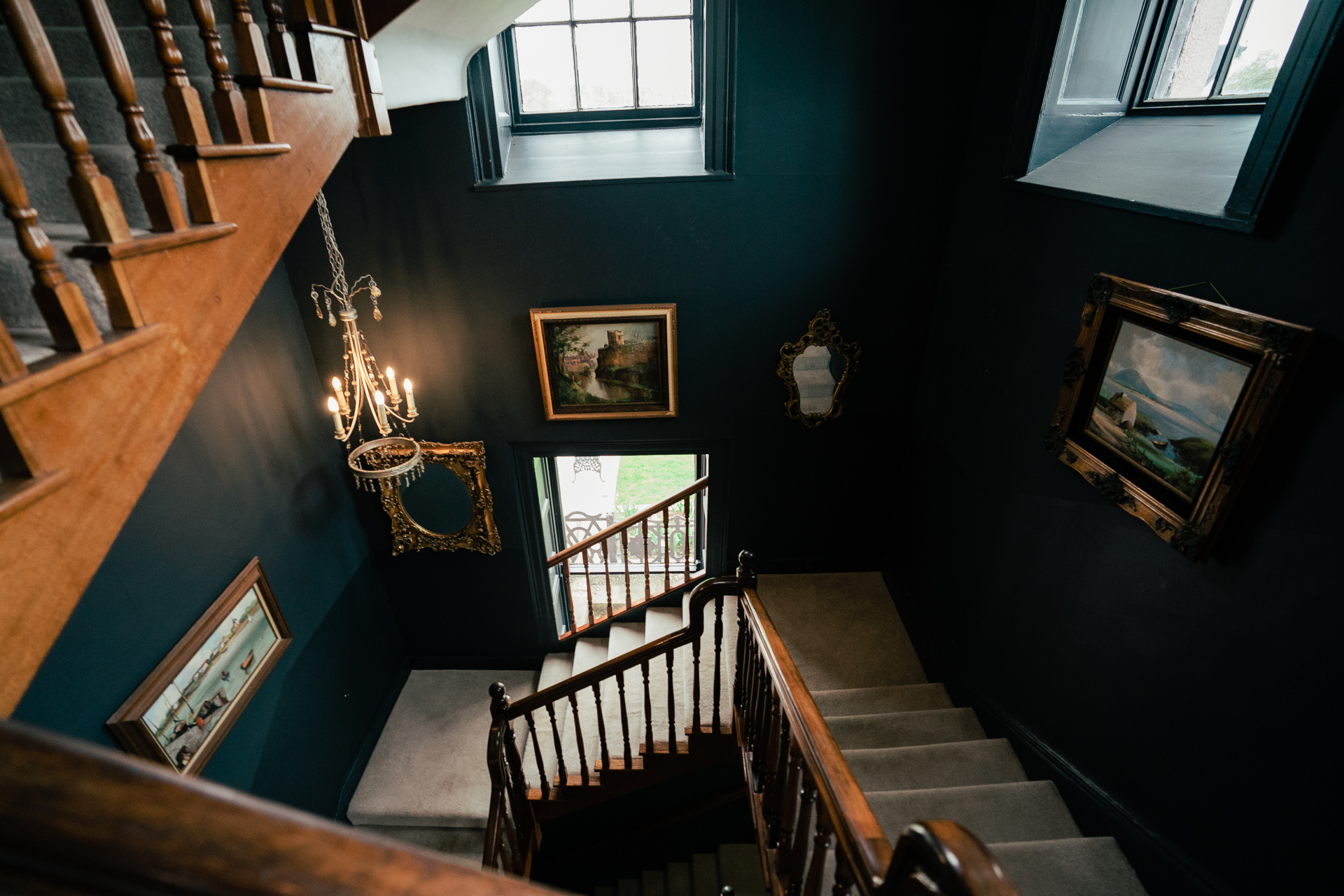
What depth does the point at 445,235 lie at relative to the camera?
11.0 ft

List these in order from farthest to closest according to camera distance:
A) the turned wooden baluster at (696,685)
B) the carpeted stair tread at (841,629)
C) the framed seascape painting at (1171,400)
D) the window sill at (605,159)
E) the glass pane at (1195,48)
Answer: the carpeted stair tread at (841,629) < the window sill at (605,159) < the turned wooden baluster at (696,685) < the glass pane at (1195,48) < the framed seascape painting at (1171,400)

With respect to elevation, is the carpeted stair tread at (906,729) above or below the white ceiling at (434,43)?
below

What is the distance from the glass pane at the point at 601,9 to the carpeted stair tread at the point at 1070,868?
159 inches

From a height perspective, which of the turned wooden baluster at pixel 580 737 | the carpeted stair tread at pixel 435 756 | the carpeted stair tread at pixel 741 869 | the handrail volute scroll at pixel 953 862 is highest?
the handrail volute scroll at pixel 953 862

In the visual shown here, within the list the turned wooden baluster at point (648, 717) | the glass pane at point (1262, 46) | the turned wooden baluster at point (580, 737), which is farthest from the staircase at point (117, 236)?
the glass pane at point (1262, 46)

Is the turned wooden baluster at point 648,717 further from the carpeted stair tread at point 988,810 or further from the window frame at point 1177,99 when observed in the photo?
the window frame at point 1177,99

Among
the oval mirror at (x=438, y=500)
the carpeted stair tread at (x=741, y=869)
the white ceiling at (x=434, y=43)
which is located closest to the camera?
the white ceiling at (x=434, y=43)

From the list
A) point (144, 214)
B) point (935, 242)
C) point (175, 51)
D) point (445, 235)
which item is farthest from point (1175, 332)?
point (445, 235)

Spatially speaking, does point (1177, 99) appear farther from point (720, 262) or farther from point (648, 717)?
point (648, 717)

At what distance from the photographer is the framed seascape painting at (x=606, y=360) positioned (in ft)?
11.5

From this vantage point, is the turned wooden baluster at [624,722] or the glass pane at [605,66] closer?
the turned wooden baluster at [624,722]

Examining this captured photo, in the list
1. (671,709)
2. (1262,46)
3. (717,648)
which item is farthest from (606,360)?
(1262,46)

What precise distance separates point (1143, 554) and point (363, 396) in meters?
3.90

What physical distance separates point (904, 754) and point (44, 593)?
279 centimetres
